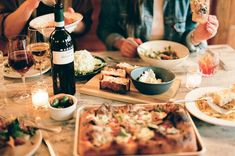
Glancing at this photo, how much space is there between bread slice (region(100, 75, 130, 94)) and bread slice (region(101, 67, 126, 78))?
0.03m

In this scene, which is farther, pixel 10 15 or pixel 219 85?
pixel 10 15

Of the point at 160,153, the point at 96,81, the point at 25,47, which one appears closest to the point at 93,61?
the point at 96,81

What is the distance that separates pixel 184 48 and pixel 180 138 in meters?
0.90

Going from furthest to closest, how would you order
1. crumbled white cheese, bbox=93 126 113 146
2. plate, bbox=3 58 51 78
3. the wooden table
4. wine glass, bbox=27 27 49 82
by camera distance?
plate, bbox=3 58 51 78 → wine glass, bbox=27 27 49 82 → the wooden table → crumbled white cheese, bbox=93 126 113 146

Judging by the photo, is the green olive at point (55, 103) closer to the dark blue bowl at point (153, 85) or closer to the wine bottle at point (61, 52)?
the wine bottle at point (61, 52)

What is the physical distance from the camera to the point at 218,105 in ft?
4.48

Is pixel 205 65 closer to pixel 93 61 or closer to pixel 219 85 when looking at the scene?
pixel 219 85

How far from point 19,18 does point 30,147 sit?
112 cm

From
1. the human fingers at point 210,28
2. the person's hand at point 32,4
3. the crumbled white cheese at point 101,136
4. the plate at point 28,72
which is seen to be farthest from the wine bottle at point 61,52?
the human fingers at point 210,28

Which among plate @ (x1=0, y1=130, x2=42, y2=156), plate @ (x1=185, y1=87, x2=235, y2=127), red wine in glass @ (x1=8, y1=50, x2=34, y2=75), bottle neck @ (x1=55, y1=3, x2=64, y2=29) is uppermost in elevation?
bottle neck @ (x1=55, y1=3, x2=64, y2=29)

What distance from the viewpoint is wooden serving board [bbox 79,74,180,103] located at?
148cm

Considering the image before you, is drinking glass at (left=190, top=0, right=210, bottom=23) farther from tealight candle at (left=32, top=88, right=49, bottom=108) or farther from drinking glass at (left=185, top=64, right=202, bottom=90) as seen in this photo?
tealight candle at (left=32, top=88, right=49, bottom=108)

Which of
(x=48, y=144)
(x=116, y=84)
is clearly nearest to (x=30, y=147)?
(x=48, y=144)

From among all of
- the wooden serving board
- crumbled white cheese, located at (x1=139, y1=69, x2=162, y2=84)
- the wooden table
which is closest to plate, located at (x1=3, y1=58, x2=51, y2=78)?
the wooden table
